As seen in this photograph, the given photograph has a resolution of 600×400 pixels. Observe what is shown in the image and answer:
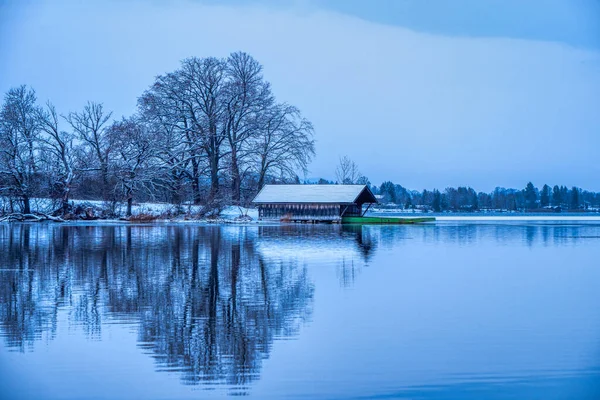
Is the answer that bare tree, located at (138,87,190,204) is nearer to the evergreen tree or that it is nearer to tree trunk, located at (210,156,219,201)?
tree trunk, located at (210,156,219,201)

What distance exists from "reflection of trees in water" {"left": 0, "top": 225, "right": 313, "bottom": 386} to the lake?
4 cm

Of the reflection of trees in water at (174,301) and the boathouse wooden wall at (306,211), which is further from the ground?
the boathouse wooden wall at (306,211)

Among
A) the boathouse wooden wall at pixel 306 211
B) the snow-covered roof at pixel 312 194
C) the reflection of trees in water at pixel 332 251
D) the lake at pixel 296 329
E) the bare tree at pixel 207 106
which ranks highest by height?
the bare tree at pixel 207 106

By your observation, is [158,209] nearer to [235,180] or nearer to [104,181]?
[104,181]

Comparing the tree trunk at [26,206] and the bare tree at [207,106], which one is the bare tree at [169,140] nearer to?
the bare tree at [207,106]

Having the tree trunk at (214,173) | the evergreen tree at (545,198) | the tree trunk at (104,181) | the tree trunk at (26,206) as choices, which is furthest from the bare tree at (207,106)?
the evergreen tree at (545,198)

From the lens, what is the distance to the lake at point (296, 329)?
25.3 ft

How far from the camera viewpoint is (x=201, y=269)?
17.8m

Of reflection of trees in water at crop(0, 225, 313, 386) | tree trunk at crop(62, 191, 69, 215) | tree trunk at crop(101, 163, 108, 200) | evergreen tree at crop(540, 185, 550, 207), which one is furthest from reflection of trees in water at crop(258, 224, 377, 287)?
evergreen tree at crop(540, 185, 550, 207)

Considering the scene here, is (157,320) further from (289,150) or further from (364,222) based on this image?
(289,150)

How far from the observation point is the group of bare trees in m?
52.4

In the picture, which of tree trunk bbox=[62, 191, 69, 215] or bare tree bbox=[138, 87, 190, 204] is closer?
tree trunk bbox=[62, 191, 69, 215]

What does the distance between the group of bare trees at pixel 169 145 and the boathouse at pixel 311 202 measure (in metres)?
3.50

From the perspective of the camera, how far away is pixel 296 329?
10.5 meters
